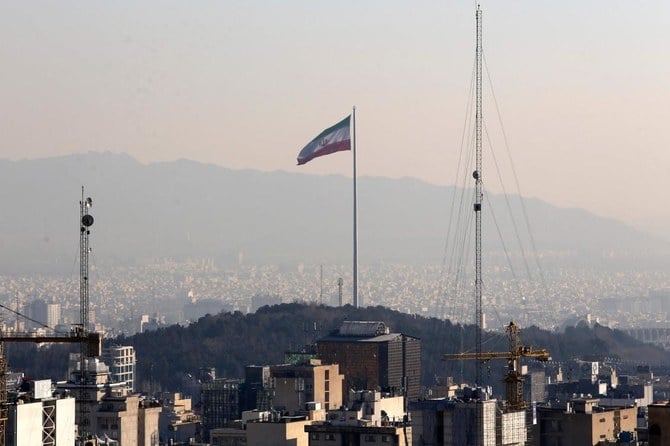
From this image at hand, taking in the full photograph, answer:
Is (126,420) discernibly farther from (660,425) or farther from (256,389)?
(660,425)

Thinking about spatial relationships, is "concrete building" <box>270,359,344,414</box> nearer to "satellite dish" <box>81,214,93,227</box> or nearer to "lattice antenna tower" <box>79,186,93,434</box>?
"lattice antenna tower" <box>79,186,93,434</box>

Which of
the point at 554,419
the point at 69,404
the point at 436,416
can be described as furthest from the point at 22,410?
the point at 554,419

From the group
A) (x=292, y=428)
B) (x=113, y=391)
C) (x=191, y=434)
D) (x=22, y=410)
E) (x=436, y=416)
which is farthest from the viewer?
(x=191, y=434)

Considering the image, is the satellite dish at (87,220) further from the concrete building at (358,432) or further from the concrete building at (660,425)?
the concrete building at (660,425)

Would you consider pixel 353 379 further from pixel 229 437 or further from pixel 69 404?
pixel 69 404

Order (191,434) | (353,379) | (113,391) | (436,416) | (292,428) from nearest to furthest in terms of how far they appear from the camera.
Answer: (436,416), (292,428), (113,391), (191,434), (353,379)

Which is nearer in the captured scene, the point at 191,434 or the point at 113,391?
the point at 113,391

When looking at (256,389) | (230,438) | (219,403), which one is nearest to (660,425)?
(230,438)
